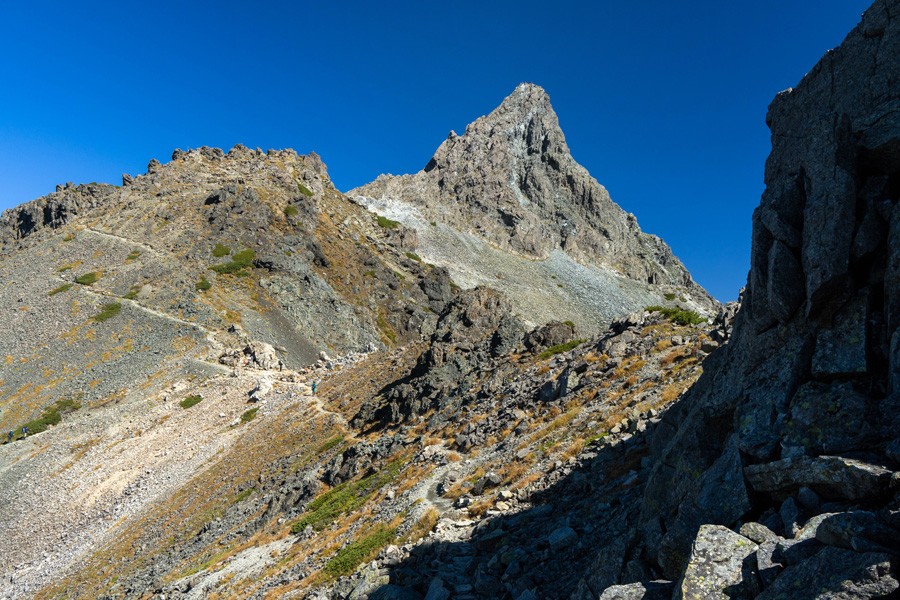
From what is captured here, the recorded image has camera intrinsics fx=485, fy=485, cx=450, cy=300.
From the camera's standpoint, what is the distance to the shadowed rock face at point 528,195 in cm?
16862

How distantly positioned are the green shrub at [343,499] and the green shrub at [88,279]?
70.3 meters

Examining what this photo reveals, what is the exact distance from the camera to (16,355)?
58531 mm

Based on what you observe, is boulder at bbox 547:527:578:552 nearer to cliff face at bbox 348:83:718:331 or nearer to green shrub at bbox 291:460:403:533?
green shrub at bbox 291:460:403:533

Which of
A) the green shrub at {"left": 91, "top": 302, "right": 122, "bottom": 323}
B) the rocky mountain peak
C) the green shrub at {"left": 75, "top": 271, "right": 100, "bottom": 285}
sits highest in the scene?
the rocky mountain peak

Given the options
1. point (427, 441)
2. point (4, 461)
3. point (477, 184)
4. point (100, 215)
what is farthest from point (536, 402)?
point (477, 184)

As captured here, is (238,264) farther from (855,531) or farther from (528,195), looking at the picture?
(528,195)

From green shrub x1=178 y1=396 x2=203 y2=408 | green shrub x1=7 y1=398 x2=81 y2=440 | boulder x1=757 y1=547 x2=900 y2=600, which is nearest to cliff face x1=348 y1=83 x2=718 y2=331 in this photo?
green shrub x1=178 y1=396 x2=203 y2=408

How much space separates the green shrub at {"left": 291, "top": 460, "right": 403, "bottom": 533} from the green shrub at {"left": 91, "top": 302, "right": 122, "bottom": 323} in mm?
57777

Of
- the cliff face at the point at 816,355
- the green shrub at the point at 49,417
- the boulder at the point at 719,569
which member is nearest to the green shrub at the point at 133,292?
the green shrub at the point at 49,417

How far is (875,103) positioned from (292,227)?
106 metres

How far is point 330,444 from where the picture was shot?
30438 millimetres

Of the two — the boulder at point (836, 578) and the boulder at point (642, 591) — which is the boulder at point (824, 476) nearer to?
the boulder at point (836, 578)

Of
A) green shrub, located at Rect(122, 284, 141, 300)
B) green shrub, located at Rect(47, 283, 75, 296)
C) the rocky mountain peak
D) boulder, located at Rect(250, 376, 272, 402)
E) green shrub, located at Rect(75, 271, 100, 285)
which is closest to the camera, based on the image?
boulder, located at Rect(250, 376, 272, 402)

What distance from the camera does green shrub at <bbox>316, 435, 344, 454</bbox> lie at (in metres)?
30.2
